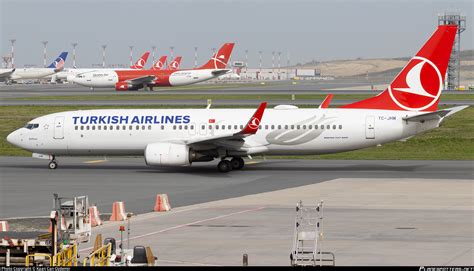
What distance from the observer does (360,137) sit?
51.4 meters

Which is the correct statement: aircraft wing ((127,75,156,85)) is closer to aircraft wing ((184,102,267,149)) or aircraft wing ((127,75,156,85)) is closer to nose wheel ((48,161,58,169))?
nose wheel ((48,161,58,169))

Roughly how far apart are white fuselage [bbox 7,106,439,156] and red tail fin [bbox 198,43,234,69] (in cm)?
9246

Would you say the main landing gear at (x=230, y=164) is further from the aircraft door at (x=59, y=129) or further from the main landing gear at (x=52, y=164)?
the main landing gear at (x=52, y=164)

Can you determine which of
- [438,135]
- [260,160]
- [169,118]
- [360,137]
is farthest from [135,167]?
[438,135]

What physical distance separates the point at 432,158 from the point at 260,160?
1050 centimetres

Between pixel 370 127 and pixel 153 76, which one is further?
Answer: pixel 153 76

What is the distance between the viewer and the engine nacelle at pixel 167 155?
50531 millimetres

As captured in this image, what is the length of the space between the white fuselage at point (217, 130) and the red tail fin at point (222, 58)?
92.5 m

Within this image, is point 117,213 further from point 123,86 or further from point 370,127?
point 123,86

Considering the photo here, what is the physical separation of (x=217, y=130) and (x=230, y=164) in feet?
6.71

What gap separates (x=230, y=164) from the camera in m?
52.3

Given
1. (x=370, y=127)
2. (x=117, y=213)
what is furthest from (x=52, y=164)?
(x=117, y=213)

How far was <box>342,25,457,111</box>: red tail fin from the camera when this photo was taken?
51688mm

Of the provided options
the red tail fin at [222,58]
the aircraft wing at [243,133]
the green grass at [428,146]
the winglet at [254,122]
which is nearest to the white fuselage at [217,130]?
the aircraft wing at [243,133]
